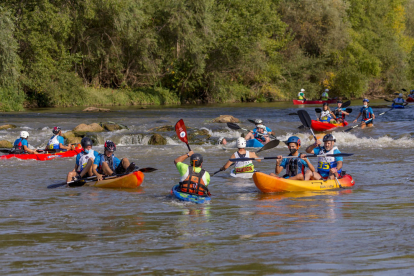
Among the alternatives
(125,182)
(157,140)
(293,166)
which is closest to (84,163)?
(125,182)

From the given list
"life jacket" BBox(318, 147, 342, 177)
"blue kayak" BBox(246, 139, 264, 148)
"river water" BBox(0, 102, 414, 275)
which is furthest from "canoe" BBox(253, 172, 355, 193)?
"blue kayak" BBox(246, 139, 264, 148)

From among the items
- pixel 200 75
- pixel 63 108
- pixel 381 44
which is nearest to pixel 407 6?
pixel 381 44

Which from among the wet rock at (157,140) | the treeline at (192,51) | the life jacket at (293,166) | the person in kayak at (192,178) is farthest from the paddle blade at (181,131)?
the treeline at (192,51)

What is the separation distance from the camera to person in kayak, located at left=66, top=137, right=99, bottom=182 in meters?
10.2

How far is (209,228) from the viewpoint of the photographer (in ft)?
21.6

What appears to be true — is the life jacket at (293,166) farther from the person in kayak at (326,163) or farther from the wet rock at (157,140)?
the wet rock at (157,140)

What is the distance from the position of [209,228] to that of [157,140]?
12.0m

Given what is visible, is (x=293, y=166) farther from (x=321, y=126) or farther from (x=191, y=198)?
(x=321, y=126)

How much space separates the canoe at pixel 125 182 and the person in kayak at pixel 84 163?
1.27 ft

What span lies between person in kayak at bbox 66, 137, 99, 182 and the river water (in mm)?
314

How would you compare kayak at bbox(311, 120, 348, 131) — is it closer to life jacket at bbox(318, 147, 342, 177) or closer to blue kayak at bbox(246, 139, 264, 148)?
blue kayak at bbox(246, 139, 264, 148)

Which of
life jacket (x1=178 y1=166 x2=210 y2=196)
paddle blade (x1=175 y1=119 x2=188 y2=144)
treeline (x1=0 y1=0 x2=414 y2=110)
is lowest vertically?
life jacket (x1=178 y1=166 x2=210 y2=196)

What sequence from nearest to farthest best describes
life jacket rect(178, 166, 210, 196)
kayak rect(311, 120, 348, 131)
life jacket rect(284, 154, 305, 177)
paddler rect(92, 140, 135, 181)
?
1. life jacket rect(178, 166, 210, 196)
2. life jacket rect(284, 154, 305, 177)
3. paddler rect(92, 140, 135, 181)
4. kayak rect(311, 120, 348, 131)

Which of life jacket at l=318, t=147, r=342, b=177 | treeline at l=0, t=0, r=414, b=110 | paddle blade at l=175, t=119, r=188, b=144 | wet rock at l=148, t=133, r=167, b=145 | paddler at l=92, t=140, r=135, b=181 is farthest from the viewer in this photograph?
treeline at l=0, t=0, r=414, b=110
